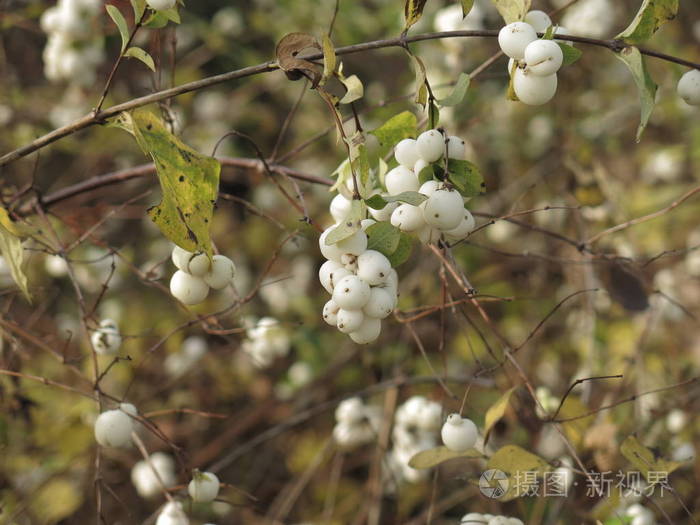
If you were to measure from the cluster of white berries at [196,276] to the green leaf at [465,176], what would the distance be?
0.95ft

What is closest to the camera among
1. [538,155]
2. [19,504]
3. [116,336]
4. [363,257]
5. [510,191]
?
[363,257]

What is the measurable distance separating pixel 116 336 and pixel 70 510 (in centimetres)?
74

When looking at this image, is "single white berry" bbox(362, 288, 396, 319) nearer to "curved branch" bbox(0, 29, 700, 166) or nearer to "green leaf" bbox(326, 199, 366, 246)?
"green leaf" bbox(326, 199, 366, 246)

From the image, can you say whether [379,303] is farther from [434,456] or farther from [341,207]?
[434,456]

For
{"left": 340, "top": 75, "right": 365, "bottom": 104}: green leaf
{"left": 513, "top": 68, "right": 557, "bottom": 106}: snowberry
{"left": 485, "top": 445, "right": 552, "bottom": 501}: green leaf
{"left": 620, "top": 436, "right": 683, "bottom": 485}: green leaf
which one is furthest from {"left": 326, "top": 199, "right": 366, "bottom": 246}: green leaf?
{"left": 620, "top": 436, "right": 683, "bottom": 485}: green leaf

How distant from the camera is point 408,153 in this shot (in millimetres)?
810

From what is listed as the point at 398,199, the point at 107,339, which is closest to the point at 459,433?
the point at 398,199

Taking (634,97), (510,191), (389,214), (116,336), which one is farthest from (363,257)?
(634,97)

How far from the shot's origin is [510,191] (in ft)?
7.68

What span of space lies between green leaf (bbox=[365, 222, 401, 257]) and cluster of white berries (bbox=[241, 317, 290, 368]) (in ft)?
2.19

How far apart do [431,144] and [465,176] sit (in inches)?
2.6

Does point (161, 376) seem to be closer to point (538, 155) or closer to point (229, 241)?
point (229, 241)

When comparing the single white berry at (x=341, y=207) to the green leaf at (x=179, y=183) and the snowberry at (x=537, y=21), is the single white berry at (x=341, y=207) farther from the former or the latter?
the snowberry at (x=537, y=21)

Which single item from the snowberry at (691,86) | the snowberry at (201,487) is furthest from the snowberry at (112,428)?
the snowberry at (691,86)
